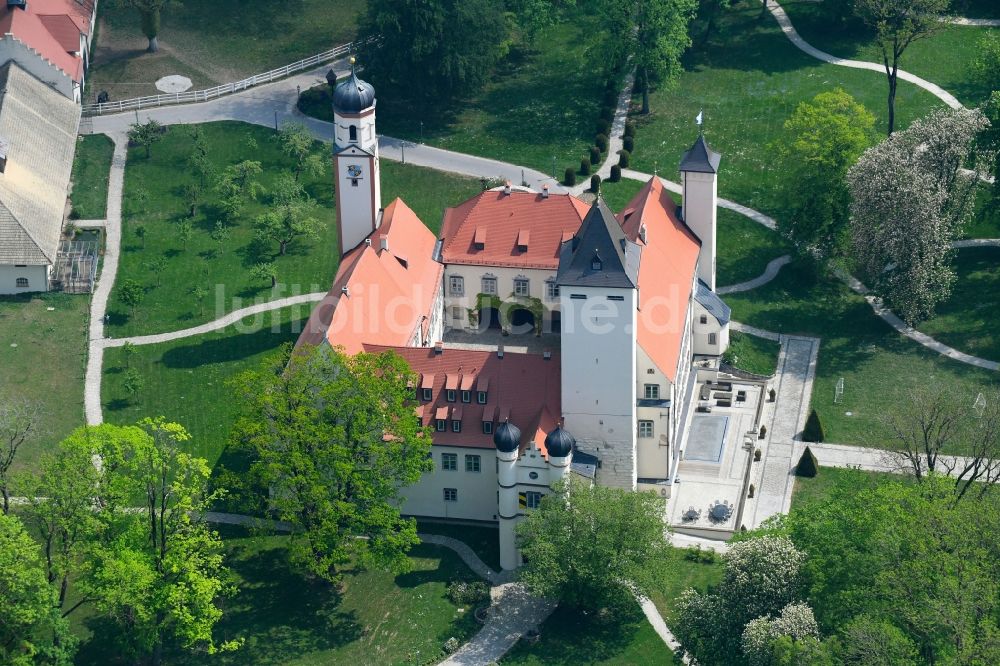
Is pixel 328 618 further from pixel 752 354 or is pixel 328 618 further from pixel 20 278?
pixel 20 278

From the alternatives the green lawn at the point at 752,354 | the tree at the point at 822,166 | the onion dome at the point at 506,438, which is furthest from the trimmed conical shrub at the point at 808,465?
the tree at the point at 822,166

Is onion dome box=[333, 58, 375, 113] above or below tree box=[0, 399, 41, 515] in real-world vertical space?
above

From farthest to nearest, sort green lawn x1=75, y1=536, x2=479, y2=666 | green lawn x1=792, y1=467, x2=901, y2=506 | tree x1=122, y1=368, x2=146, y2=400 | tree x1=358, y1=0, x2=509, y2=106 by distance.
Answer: tree x1=358, y1=0, x2=509, y2=106, tree x1=122, y1=368, x2=146, y2=400, green lawn x1=792, y1=467, x2=901, y2=506, green lawn x1=75, y1=536, x2=479, y2=666

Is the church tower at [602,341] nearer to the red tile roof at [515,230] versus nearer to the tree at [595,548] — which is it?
the tree at [595,548]

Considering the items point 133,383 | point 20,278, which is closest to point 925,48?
point 133,383

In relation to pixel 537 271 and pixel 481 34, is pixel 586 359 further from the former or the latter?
pixel 481 34

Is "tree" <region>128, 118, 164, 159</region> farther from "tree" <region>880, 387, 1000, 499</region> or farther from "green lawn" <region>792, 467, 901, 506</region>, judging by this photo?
"tree" <region>880, 387, 1000, 499</region>

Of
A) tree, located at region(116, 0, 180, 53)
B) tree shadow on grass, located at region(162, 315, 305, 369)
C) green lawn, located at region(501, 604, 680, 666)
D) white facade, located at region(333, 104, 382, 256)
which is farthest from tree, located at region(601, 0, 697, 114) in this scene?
green lawn, located at region(501, 604, 680, 666)

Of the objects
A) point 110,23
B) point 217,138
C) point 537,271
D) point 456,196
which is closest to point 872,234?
point 537,271
